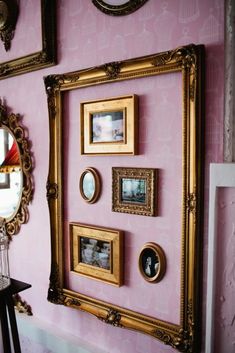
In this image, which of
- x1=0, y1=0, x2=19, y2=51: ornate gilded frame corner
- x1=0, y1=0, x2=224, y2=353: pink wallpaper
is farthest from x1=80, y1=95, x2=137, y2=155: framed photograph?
x1=0, y1=0, x2=19, y2=51: ornate gilded frame corner

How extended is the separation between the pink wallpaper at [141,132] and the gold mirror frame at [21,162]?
0.14ft

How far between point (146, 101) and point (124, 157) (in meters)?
0.22

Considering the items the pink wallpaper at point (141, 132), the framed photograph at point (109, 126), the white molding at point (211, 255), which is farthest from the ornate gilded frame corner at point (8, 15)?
the white molding at point (211, 255)

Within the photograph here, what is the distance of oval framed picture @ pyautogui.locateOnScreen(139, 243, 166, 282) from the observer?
3.81ft

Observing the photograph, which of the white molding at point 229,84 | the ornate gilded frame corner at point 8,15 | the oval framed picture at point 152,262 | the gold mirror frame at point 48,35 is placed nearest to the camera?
the white molding at point 229,84

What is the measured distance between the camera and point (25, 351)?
1.69 meters

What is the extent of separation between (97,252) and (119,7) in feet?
3.10

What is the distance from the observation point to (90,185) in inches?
53.4

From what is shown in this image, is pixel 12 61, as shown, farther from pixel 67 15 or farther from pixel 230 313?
pixel 230 313

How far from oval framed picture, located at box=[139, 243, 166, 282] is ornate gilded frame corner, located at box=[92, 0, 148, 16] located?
2.79 feet

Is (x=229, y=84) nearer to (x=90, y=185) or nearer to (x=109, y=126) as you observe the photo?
(x=109, y=126)

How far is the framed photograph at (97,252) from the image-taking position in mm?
1275

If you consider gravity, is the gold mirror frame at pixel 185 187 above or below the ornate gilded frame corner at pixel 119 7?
below

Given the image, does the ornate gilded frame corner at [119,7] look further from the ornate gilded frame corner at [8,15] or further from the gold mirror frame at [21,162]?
the gold mirror frame at [21,162]
